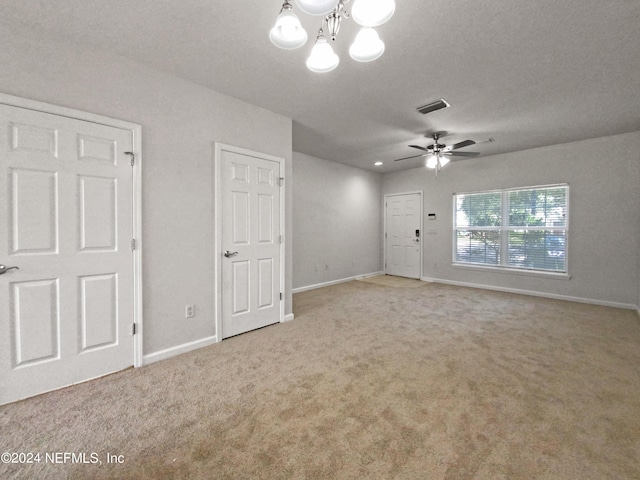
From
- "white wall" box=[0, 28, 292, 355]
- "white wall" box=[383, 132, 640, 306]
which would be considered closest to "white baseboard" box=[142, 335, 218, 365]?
"white wall" box=[0, 28, 292, 355]

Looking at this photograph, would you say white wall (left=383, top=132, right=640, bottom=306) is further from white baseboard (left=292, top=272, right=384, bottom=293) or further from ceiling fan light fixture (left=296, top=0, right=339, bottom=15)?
ceiling fan light fixture (left=296, top=0, right=339, bottom=15)

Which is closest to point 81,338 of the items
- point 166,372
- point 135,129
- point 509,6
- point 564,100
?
point 166,372

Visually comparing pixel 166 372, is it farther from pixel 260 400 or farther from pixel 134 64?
pixel 134 64

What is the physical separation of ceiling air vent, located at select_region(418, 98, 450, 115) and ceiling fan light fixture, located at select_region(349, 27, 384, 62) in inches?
77.4

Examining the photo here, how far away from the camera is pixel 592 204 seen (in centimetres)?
430

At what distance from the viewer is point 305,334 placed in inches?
123

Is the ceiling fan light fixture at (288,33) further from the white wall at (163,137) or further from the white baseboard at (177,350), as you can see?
the white baseboard at (177,350)

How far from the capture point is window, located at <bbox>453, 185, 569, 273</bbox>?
15.3 feet

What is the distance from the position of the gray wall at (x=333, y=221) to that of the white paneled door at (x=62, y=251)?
10.2 feet

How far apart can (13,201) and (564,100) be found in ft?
16.9

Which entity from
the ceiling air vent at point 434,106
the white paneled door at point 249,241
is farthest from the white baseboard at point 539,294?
the white paneled door at point 249,241

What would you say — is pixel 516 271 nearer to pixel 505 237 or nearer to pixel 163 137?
pixel 505 237

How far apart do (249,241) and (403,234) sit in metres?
4.54

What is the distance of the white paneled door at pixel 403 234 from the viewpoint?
640 cm
